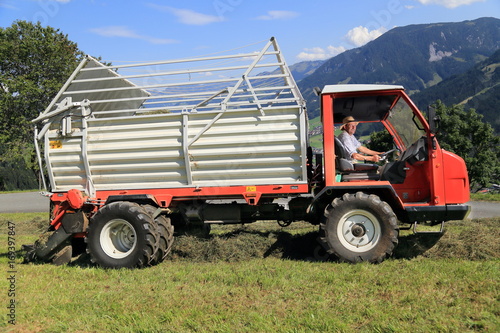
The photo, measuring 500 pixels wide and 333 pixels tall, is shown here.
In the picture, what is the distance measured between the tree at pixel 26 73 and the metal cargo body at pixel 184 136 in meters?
23.3

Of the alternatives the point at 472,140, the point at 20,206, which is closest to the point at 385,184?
the point at 20,206

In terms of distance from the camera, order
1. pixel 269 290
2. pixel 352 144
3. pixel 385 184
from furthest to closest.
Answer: pixel 352 144, pixel 385 184, pixel 269 290

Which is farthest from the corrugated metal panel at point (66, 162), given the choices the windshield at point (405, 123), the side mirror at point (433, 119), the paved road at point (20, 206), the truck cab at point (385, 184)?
the paved road at point (20, 206)

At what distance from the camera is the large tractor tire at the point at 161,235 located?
625 cm

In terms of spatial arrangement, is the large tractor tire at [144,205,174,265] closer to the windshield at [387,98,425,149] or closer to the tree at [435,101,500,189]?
the windshield at [387,98,425,149]

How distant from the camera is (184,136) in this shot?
20.4 ft

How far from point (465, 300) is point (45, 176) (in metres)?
6.48

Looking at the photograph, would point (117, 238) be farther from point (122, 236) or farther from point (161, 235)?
point (161, 235)

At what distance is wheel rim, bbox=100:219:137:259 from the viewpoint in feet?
20.8

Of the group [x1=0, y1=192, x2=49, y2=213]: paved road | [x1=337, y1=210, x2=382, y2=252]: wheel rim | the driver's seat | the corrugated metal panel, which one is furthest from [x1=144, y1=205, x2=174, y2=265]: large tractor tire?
[x1=0, y1=192, x2=49, y2=213]: paved road

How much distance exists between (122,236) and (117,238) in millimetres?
81

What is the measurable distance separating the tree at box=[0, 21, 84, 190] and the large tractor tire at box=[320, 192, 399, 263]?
86.0 ft

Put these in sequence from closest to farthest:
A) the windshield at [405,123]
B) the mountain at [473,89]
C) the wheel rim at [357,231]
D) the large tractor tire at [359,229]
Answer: the large tractor tire at [359,229], the wheel rim at [357,231], the windshield at [405,123], the mountain at [473,89]

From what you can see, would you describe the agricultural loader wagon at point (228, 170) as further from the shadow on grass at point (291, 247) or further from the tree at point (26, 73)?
the tree at point (26, 73)
